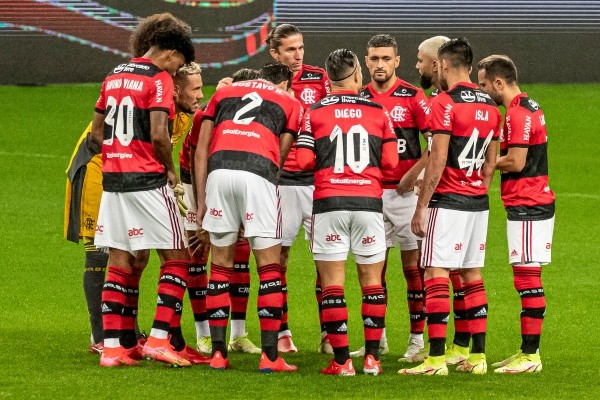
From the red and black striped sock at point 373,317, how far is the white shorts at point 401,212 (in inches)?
42.6

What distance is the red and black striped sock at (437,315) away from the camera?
25.8ft

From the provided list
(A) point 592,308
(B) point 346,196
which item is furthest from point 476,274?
(A) point 592,308

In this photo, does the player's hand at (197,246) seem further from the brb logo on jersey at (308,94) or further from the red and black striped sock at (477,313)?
the red and black striped sock at (477,313)

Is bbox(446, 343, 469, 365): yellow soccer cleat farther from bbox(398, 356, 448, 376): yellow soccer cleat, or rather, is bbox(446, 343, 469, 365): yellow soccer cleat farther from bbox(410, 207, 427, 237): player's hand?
bbox(410, 207, 427, 237): player's hand

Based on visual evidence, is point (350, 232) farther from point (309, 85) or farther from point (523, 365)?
point (309, 85)

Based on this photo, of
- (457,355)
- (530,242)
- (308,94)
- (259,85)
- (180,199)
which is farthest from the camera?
(308,94)

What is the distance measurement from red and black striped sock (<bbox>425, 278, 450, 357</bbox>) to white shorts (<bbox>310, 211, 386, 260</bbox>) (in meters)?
0.44

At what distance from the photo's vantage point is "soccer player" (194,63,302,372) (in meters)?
7.83

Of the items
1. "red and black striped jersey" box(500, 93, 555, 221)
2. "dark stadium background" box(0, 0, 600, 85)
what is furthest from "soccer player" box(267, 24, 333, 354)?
"dark stadium background" box(0, 0, 600, 85)

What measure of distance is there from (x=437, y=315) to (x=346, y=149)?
4.02 feet

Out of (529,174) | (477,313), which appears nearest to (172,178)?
(477,313)

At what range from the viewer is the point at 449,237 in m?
7.91

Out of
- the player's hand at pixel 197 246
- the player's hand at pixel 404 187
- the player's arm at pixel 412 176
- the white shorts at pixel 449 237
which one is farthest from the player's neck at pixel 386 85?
the player's hand at pixel 197 246

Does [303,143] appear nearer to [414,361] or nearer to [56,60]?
[414,361]
